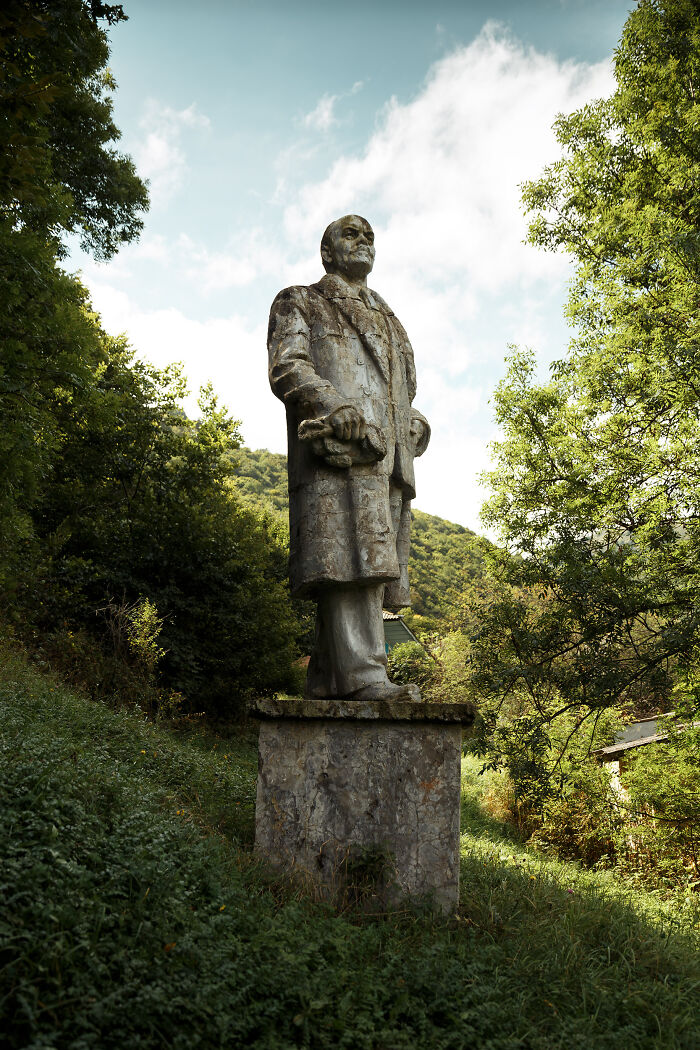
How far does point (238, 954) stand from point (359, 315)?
10.7 ft

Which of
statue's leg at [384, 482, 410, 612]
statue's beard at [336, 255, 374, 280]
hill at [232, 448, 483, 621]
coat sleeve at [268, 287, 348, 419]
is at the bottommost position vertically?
statue's leg at [384, 482, 410, 612]

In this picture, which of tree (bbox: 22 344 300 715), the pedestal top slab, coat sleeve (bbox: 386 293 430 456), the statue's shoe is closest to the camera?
the pedestal top slab

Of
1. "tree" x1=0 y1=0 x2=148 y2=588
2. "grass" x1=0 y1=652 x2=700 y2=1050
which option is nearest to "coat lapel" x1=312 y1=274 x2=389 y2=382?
"tree" x1=0 y1=0 x2=148 y2=588

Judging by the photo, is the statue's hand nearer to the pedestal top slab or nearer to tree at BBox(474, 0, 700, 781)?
the pedestal top slab

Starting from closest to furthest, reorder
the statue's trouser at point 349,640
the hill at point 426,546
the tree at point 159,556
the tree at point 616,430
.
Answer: the statue's trouser at point 349,640 < the tree at point 616,430 < the tree at point 159,556 < the hill at point 426,546

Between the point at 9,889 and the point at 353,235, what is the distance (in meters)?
3.74

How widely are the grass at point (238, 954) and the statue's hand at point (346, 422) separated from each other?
78.5 inches

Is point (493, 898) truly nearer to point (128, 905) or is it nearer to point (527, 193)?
point (128, 905)

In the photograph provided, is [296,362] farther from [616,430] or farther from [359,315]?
[616,430]

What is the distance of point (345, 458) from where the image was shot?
12.0ft

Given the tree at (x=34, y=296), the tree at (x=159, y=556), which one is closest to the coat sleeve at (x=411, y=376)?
the tree at (x=34, y=296)

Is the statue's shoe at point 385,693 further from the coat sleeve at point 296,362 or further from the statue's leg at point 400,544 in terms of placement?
the coat sleeve at point 296,362

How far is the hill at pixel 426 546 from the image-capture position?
28703mm

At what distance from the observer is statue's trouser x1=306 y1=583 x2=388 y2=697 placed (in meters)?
3.57
